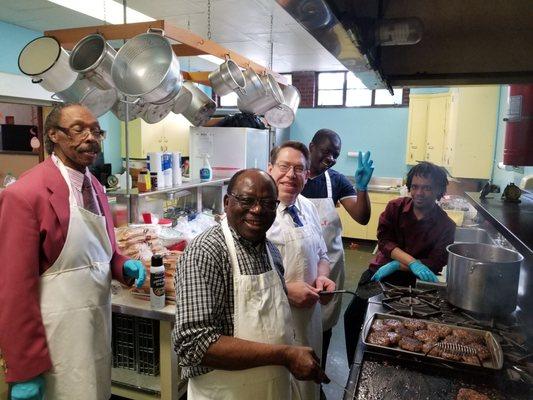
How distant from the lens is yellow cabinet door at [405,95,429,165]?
6.01 metres

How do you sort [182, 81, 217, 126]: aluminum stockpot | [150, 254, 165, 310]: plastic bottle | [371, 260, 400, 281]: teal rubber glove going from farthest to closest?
[182, 81, 217, 126]: aluminum stockpot → [371, 260, 400, 281]: teal rubber glove → [150, 254, 165, 310]: plastic bottle

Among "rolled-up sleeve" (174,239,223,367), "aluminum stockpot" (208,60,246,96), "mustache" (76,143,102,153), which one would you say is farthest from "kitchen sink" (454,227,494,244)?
"mustache" (76,143,102,153)

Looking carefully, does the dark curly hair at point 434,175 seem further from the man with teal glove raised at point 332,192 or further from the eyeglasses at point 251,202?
the eyeglasses at point 251,202

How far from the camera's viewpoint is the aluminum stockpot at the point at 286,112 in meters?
3.86

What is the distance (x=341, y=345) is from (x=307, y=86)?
572 centimetres

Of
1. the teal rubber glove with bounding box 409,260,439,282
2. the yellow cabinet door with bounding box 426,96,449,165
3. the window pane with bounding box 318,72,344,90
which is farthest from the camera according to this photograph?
the window pane with bounding box 318,72,344,90

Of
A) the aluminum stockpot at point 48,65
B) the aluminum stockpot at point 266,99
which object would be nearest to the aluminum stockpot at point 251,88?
the aluminum stockpot at point 266,99

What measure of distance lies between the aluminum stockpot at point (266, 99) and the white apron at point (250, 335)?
231cm

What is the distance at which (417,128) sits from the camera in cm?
612

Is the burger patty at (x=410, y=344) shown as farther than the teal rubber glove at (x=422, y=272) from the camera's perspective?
No

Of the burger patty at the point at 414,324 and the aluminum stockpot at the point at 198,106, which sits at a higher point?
the aluminum stockpot at the point at 198,106

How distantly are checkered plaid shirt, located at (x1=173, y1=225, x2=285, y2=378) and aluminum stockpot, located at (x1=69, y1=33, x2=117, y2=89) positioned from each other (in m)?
1.42

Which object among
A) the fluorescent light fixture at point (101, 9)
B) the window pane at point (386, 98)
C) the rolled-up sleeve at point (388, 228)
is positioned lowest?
the rolled-up sleeve at point (388, 228)

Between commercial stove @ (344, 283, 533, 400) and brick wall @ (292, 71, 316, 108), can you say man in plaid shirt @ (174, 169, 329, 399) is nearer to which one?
commercial stove @ (344, 283, 533, 400)
